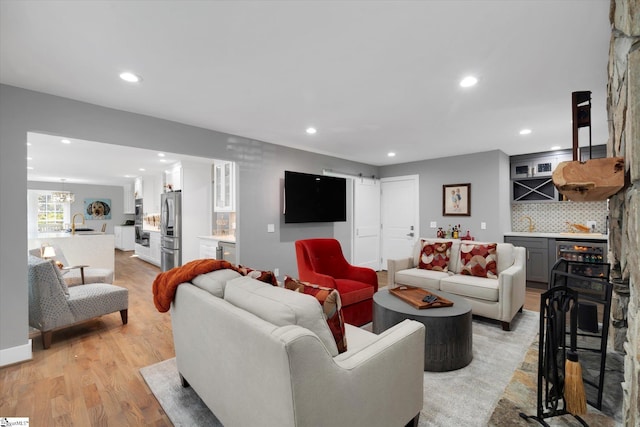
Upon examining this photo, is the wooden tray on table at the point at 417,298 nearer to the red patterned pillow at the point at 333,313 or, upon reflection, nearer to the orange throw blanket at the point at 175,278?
the red patterned pillow at the point at 333,313

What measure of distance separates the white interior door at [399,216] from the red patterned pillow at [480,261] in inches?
84.2

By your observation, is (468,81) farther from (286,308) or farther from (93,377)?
(93,377)

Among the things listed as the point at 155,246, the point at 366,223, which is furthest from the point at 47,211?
the point at 366,223

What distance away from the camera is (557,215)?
17.1 feet

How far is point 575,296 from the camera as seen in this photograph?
1.45 meters

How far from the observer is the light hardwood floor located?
6.24 feet

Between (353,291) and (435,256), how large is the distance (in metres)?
1.64

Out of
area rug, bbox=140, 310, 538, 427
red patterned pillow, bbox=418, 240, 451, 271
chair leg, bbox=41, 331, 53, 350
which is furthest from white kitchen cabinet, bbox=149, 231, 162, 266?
red patterned pillow, bbox=418, 240, 451, 271

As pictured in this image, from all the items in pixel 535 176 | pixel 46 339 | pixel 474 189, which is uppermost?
pixel 535 176

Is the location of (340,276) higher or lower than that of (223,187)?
lower

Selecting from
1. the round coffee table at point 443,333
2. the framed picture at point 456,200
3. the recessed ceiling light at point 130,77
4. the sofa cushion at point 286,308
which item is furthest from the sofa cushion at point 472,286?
the recessed ceiling light at point 130,77

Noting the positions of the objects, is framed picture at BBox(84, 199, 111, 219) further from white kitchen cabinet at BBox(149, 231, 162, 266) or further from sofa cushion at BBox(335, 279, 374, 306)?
sofa cushion at BBox(335, 279, 374, 306)

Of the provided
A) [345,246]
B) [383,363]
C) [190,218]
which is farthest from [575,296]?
[190,218]

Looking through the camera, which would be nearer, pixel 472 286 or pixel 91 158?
pixel 472 286
